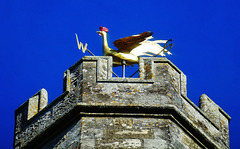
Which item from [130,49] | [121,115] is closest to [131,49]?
[130,49]

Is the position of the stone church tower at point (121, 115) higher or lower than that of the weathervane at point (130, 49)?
lower

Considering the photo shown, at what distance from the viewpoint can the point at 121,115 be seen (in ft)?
69.9

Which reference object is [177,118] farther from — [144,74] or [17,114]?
[17,114]

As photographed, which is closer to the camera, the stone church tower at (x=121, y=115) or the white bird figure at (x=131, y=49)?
the stone church tower at (x=121, y=115)

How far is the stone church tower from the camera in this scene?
829 inches

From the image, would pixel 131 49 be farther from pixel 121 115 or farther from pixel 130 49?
pixel 121 115

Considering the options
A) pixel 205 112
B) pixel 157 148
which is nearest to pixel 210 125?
pixel 205 112

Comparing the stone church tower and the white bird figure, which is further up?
the white bird figure

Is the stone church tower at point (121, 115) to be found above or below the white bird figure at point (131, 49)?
below

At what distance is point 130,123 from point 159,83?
1112 mm

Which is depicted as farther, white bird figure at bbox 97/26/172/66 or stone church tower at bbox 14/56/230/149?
white bird figure at bbox 97/26/172/66

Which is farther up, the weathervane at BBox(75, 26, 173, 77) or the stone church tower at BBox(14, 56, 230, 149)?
the weathervane at BBox(75, 26, 173, 77)

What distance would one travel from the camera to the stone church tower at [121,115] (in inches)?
829

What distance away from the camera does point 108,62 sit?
72.1 feet
